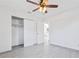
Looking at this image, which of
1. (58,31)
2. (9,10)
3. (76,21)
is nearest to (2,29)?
(9,10)

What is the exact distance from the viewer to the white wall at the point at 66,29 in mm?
4965

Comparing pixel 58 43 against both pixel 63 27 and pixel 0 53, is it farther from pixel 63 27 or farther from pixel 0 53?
pixel 0 53

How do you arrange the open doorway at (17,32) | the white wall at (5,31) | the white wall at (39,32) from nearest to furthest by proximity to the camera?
the white wall at (5,31) → the open doorway at (17,32) → the white wall at (39,32)

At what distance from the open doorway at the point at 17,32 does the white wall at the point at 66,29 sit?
2290 millimetres

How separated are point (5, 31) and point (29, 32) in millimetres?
1905

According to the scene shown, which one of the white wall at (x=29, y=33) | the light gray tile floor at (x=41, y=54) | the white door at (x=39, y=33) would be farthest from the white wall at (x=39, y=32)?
the light gray tile floor at (x=41, y=54)

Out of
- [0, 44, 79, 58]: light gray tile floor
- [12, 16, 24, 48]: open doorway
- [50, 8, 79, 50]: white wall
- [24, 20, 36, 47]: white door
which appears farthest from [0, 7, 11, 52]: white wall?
[50, 8, 79, 50]: white wall

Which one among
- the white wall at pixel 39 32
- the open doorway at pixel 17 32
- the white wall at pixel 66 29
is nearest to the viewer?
the white wall at pixel 66 29

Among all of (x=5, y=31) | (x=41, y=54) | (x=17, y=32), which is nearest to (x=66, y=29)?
(x=41, y=54)

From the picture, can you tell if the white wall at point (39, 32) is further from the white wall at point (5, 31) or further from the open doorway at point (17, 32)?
the white wall at point (5, 31)

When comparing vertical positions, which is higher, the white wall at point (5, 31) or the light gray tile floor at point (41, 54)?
the white wall at point (5, 31)

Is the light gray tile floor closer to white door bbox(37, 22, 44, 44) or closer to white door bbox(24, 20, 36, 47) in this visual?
white door bbox(24, 20, 36, 47)

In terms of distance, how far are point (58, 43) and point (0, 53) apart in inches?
149

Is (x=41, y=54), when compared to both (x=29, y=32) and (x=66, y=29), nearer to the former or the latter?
(x=29, y=32)
